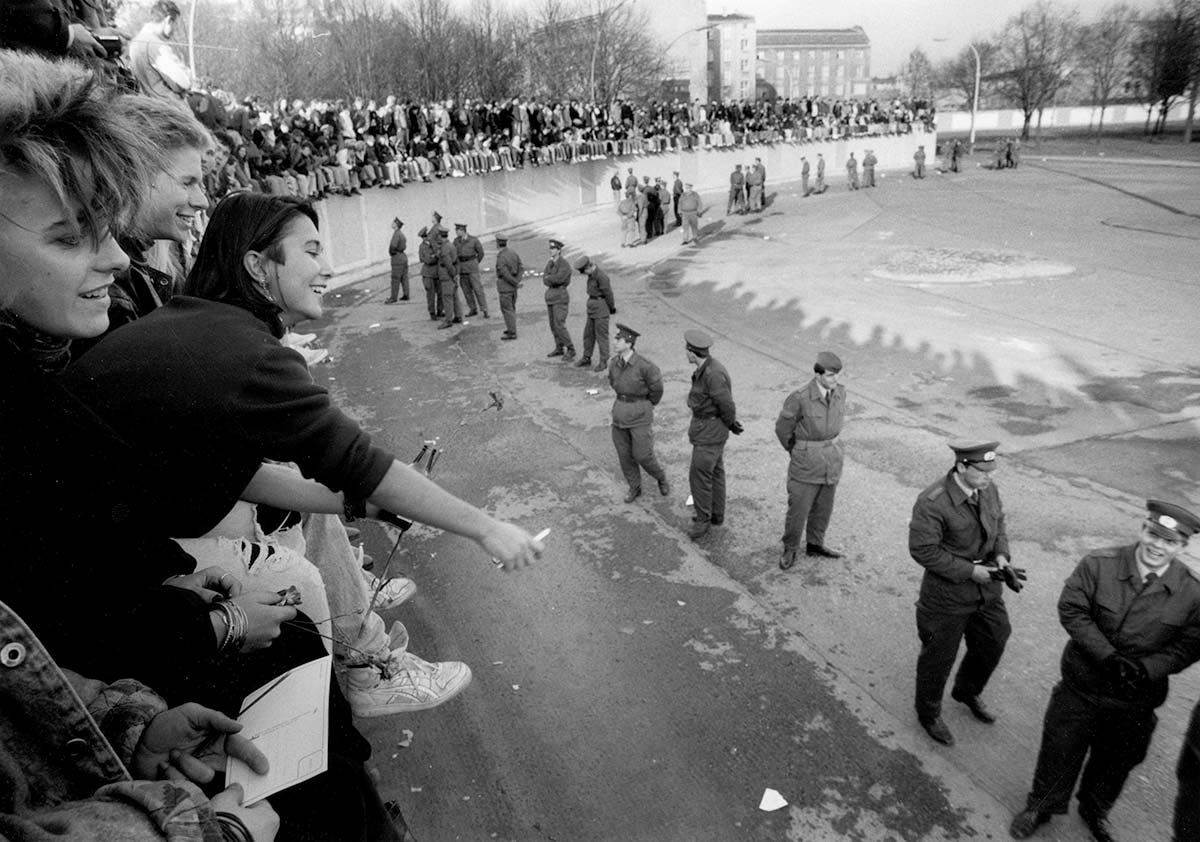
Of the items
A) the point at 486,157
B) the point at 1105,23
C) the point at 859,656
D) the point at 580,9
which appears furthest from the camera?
the point at 1105,23

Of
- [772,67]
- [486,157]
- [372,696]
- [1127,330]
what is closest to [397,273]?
[486,157]

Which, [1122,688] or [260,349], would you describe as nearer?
[260,349]

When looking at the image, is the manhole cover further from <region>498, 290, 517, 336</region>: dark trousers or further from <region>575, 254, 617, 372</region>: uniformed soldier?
<region>498, 290, 517, 336</region>: dark trousers

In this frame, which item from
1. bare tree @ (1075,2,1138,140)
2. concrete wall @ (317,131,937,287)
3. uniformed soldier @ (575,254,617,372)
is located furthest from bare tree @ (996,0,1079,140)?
uniformed soldier @ (575,254,617,372)

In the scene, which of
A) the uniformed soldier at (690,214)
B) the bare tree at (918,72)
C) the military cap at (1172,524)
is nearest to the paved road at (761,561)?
the military cap at (1172,524)

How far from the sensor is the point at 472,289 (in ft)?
56.6

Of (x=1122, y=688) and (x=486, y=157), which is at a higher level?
(x=486, y=157)

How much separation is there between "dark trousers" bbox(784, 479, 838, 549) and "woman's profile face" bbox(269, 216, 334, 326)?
505 cm

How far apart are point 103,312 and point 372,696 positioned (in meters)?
2.07

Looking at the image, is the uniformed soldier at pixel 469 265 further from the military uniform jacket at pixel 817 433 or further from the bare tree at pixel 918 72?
the bare tree at pixel 918 72

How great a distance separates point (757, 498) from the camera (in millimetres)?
7977

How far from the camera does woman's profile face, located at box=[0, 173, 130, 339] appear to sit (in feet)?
4.95

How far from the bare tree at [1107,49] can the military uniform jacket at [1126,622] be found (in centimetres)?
7558

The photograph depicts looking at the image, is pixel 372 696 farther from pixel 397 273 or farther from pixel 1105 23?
pixel 1105 23
